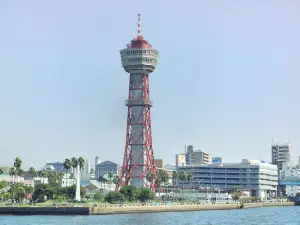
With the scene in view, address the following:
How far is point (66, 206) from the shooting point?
15112cm

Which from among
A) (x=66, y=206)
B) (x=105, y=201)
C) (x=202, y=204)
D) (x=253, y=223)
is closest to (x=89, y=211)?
(x=66, y=206)

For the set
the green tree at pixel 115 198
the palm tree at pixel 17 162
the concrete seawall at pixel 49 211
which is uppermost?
the palm tree at pixel 17 162

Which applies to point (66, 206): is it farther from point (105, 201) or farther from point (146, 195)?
point (146, 195)

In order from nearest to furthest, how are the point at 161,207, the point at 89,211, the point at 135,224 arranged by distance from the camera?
1. the point at 135,224
2. the point at 89,211
3. the point at 161,207

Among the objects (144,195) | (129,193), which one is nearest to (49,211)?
(129,193)

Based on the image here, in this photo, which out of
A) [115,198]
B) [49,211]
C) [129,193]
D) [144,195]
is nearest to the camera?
[49,211]

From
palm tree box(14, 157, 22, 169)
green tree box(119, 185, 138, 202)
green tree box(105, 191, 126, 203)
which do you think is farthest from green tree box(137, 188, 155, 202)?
palm tree box(14, 157, 22, 169)

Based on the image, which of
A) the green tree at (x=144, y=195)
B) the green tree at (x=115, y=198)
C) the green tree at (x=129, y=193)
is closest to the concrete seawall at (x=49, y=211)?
the green tree at (x=115, y=198)

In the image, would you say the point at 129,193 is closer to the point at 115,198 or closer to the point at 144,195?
the point at 144,195

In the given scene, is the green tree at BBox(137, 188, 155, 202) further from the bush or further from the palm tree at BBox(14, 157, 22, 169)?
the palm tree at BBox(14, 157, 22, 169)

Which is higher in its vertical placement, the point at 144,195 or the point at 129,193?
the point at 129,193

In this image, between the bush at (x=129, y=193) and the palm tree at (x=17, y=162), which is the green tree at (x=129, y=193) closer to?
the bush at (x=129, y=193)

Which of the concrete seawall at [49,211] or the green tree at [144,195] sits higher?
the green tree at [144,195]

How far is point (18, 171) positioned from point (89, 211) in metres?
49.5
